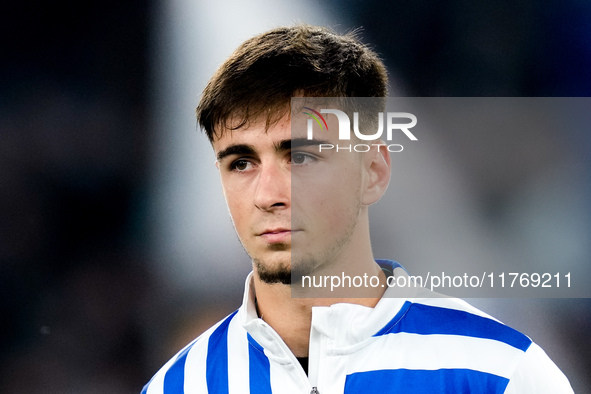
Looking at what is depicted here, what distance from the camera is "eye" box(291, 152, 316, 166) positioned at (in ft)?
3.68

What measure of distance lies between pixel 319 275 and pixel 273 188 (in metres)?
0.21

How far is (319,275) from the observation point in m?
1.15

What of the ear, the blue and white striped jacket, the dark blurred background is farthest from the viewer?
the dark blurred background

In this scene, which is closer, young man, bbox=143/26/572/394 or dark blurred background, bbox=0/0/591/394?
young man, bbox=143/26/572/394

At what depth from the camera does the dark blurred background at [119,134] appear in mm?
2016

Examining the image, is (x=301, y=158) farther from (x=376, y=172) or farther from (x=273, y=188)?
(x=376, y=172)

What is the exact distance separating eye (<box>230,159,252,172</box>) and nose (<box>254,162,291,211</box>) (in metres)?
0.05

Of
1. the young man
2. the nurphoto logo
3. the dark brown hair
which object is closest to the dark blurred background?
the nurphoto logo

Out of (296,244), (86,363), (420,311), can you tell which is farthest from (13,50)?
(420,311)

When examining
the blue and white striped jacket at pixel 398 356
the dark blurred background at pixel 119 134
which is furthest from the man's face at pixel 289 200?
the dark blurred background at pixel 119 134

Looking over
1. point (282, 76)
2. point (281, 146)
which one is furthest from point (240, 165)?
point (282, 76)

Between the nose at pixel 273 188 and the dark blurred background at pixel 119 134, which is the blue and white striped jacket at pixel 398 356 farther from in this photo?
the dark blurred background at pixel 119 134

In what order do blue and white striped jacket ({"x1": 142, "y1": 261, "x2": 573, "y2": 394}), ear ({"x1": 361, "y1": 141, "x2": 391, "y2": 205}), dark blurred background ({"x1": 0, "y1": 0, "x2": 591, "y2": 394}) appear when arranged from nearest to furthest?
blue and white striped jacket ({"x1": 142, "y1": 261, "x2": 573, "y2": 394})
ear ({"x1": 361, "y1": 141, "x2": 391, "y2": 205})
dark blurred background ({"x1": 0, "y1": 0, "x2": 591, "y2": 394})

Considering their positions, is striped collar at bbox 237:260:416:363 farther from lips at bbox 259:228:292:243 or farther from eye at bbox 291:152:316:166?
eye at bbox 291:152:316:166
